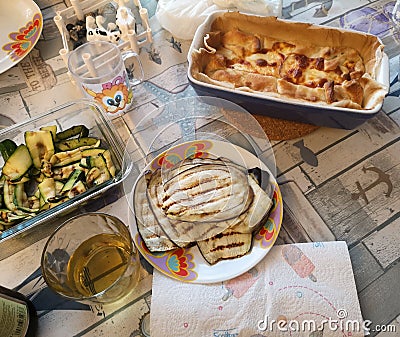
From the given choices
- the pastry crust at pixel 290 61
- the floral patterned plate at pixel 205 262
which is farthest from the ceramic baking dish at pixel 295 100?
the floral patterned plate at pixel 205 262

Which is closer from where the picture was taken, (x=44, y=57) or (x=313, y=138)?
(x=313, y=138)

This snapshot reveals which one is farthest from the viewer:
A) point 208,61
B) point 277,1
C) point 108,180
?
point 277,1

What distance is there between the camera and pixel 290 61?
2.73 feet

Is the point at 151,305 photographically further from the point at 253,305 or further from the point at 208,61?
the point at 208,61

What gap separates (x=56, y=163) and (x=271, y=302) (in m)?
0.44

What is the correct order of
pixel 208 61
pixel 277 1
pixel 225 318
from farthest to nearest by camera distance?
1. pixel 277 1
2. pixel 208 61
3. pixel 225 318

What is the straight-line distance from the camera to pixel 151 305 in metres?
0.62

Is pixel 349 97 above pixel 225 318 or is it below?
above

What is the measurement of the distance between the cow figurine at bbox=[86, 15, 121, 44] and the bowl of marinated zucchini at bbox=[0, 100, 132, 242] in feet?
0.60

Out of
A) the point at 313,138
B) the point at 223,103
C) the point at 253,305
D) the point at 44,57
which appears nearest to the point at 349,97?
the point at 313,138

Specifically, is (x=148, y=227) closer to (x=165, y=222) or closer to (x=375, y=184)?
(x=165, y=222)

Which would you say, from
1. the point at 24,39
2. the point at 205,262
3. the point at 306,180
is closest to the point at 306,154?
the point at 306,180

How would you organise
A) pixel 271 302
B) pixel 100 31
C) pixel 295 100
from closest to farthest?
pixel 271 302 < pixel 295 100 < pixel 100 31

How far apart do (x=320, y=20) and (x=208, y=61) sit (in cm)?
33
